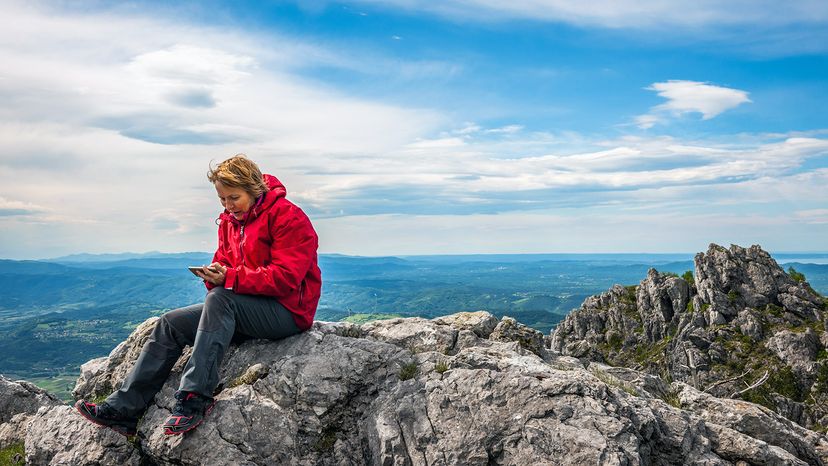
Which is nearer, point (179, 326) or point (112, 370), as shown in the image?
point (179, 326)

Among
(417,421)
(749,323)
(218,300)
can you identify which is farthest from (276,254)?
(749,323)

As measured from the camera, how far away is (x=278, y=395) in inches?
398

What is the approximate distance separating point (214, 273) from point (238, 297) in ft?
2.18

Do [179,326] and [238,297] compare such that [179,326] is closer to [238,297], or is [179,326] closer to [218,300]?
[218,300]

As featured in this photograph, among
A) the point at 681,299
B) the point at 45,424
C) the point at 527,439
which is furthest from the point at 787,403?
the point at 45,424

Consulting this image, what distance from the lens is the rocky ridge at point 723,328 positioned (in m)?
83.7

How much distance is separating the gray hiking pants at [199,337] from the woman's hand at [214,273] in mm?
206

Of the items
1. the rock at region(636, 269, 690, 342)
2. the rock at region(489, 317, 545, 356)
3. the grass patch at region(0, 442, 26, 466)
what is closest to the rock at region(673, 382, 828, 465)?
the rock at region(489, 317, 545, 356)

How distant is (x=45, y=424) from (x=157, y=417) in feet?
7.67

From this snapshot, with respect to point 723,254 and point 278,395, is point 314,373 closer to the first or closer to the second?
point 278,395

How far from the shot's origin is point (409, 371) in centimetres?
1062

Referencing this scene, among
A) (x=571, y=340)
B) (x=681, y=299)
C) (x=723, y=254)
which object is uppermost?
(x=723, y=254)

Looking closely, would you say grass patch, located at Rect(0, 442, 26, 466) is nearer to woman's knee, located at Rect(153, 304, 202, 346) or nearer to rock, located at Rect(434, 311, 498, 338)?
woman's knee, located at Rect(153, 304, 202, 346)

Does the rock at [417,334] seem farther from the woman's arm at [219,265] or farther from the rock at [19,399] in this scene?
the rock at [19,399]
